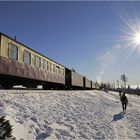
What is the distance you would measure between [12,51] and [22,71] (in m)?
1.95

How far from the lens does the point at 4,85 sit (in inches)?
695

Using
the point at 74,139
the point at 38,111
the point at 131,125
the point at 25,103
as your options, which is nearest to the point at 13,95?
the point at 25,103

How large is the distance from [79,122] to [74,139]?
8.04 ft

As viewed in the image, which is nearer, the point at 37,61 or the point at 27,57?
the point at 27,57

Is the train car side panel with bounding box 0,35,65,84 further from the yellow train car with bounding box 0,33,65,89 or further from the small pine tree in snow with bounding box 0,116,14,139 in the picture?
the small pine tree in snow with bounding box 0,116,14,139

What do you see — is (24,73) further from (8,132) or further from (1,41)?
(8,132)

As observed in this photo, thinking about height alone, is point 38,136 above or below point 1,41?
below

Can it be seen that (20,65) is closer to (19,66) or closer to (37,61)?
(19,66)

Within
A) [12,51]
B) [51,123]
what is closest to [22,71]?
[12,51]

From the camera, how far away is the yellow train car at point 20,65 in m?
15.4

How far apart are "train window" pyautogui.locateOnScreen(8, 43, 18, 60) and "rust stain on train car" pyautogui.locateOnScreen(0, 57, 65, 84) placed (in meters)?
0.32

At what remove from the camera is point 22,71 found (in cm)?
1800

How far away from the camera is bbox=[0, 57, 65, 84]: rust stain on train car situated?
1531cm

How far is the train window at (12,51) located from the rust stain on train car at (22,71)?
320 millimetres
